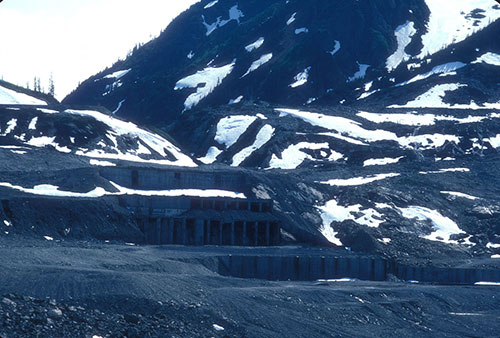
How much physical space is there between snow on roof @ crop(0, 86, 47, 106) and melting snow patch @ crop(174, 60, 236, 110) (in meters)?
53.8

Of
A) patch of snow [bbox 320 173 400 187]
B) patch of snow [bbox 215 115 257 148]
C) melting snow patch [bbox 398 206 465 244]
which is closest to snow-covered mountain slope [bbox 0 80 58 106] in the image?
patch of snow [bbox 215 115 257 148]

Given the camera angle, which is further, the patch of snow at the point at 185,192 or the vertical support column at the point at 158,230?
the patch of snow at the point at 185,192

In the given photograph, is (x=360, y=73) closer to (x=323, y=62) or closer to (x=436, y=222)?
(x=323, y=62)

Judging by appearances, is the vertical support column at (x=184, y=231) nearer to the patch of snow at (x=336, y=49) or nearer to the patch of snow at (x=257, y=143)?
the patch of snow at (x=257, y=143)

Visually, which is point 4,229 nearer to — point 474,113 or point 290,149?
point 290,149

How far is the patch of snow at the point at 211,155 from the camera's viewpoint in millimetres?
118631

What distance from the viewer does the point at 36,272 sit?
121 ft

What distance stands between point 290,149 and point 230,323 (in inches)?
3095

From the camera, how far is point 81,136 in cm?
9975

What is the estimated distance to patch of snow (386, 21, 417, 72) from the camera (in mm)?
177000

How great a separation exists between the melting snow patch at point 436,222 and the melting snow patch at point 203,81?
9634cm

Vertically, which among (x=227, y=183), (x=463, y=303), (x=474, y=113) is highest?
(x=474, y=113)

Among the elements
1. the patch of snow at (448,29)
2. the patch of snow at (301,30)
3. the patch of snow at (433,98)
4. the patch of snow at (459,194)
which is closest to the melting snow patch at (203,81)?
the patch of snow at (301,30)

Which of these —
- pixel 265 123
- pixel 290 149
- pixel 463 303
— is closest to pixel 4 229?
pixel 463 303
